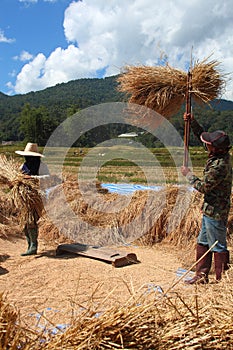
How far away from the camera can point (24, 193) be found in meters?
4.07

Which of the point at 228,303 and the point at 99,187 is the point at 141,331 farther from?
the point at 99,187

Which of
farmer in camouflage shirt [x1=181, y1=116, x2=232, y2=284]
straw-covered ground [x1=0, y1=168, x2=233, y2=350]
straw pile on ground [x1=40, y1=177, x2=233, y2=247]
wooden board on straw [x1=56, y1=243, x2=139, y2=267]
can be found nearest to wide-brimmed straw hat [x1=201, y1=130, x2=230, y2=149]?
farmer in camouflage shirt [x1=181, y1=116, x2=232, y2=284]

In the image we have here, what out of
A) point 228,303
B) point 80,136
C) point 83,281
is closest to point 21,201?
point 83,281

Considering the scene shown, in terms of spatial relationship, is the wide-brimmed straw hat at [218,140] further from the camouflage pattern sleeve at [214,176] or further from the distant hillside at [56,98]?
the distant hillside at [56,98]

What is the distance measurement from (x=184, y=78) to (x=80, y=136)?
93.0 feet

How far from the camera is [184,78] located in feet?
11.7

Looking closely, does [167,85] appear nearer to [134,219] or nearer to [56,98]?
[134,219]

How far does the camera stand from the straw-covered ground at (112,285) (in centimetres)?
131

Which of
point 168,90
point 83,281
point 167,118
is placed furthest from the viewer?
point 167,118

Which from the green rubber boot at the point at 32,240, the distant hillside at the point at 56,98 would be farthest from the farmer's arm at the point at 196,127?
the distant hillside at the point at 56,98

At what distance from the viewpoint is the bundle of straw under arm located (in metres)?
3.53

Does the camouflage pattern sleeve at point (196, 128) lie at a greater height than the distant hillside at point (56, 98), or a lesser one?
lesser

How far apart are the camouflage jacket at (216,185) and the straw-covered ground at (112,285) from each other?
61cm

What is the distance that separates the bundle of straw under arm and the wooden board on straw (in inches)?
59.5
